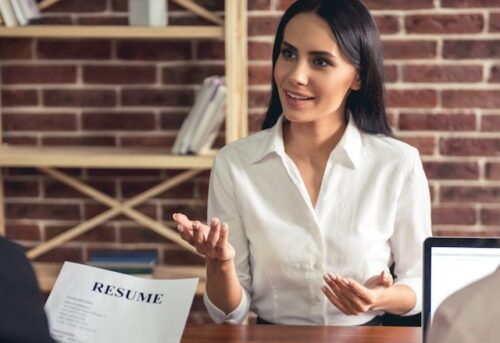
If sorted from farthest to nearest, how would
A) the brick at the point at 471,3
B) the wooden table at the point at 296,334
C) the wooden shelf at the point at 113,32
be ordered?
the brick at the point at 471,3
the wooden shelf at the point at 113,32
the wooden table at the point at 296,334

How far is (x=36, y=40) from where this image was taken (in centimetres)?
253

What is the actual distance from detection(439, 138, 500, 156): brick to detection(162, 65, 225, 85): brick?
0.73 m

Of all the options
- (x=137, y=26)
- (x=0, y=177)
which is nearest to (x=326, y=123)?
(x=137, y=26)

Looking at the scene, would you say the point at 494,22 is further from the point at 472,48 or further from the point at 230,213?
the point at 230,213

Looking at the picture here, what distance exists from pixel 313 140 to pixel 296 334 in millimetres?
490

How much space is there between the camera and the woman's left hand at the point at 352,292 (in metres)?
1.34

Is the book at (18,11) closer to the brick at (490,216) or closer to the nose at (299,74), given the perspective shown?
the nose at (299,74)

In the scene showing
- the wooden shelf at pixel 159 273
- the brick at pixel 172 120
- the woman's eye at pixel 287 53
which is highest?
the woman's eye at pixel 287 53

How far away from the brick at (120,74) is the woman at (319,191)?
90cm

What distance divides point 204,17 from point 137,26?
0.78 feet

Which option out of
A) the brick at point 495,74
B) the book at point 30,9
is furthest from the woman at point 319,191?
the book at point 30,9

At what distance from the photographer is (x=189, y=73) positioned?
8.26ft

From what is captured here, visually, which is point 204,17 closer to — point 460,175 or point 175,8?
point 175,8

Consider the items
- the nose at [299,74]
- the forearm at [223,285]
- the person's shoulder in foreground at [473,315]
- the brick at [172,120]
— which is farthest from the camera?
the brick at [172,120]
